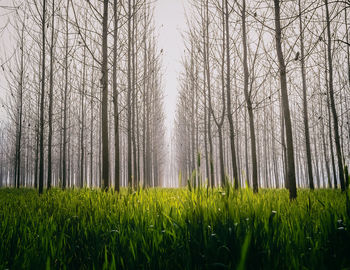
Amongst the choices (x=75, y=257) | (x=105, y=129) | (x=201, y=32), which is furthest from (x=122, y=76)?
(x=75, y=257)

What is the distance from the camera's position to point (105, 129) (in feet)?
17.7

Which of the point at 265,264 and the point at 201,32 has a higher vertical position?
the point at 201,32

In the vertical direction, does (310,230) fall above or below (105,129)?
below

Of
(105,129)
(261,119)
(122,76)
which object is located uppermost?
(122,76)

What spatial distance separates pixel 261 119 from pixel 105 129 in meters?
12.7

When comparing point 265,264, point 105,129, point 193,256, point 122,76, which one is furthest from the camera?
point 122,76

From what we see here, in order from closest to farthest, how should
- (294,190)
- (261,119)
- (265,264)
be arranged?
(265,264), (294,190), (261,119)

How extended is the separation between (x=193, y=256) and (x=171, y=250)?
8.7 inches

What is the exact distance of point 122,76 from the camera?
33.6 ft

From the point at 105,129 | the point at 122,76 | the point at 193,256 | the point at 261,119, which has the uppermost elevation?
the point at 122,76

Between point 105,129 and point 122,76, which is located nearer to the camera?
point 105,129

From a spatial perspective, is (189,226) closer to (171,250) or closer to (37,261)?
(171,250)

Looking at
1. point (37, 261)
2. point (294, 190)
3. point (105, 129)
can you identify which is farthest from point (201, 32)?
point (37, 261)

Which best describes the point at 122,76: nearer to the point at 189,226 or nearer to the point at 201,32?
the point at 201,32
